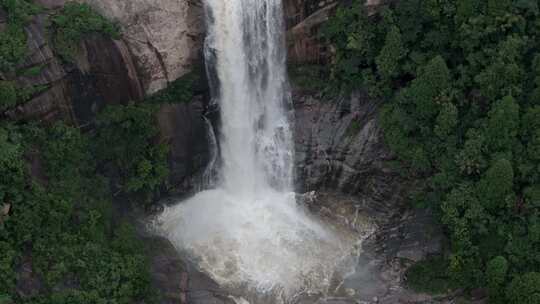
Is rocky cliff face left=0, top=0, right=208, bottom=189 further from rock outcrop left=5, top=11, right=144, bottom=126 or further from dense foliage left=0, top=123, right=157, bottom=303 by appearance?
dense foliage left=0, top=123, right=157, bottom=303

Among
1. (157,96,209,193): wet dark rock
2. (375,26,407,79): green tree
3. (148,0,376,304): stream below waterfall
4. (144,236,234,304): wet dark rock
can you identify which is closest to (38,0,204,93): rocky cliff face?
(148,0,376,304): stream below waterfall

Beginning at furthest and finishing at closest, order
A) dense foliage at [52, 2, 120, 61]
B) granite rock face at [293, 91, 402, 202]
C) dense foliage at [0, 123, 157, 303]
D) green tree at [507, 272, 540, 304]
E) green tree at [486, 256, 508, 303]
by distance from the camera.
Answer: granite rock face at [293, 91, 402, 202]
dense foliage at [52, 2, 120, 61]
green tree at [486, 256, 508, 303]
green tree at [507, 272, 540, 304]
dense foliage at [0, 123, 157, 303]

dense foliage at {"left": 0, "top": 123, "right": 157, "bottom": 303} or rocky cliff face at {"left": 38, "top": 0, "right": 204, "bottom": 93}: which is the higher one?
rocky cliff face at {"left": 38, "top": 0, "right": 204, "bottom": 93}

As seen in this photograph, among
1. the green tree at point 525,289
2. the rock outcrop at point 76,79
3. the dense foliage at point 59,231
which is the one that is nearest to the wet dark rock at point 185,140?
the rock outcrop at point 76,79

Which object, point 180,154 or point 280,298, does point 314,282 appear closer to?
point 280,298

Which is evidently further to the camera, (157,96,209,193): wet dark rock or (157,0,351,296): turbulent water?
(157,96,209,193): wet dark rock

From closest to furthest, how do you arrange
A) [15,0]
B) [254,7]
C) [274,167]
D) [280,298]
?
1. [15,0]
2. [280,298]
3. [254,7]
4. [274,167]

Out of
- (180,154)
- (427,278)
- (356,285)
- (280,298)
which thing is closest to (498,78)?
(427,278)
